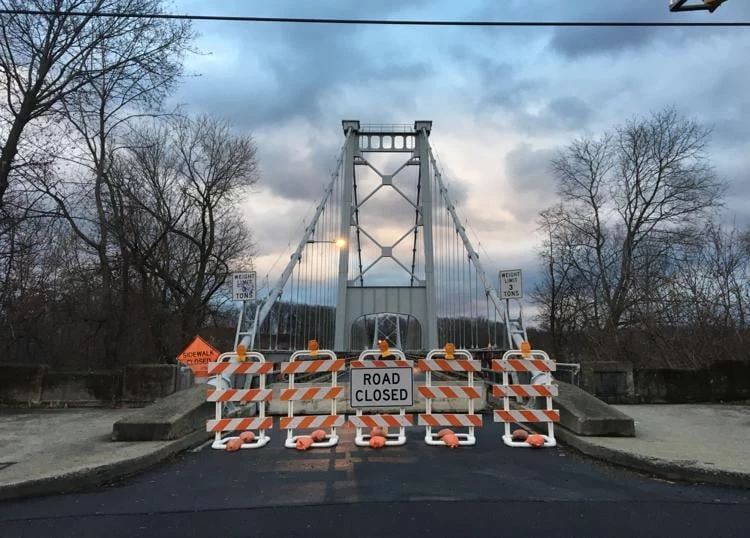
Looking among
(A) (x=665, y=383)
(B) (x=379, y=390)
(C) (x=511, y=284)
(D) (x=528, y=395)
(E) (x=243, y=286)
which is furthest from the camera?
(C) (x=511, y=284)

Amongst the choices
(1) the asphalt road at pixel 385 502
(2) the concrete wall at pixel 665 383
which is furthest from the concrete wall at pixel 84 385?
(2) the concrete wall at pixel 665 383

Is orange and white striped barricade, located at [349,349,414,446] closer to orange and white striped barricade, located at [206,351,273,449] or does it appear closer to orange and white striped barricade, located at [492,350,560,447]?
orange and white striped barricade, located at [206,351,273,449]

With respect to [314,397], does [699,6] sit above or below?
above

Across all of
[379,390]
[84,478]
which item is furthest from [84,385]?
[379,390]

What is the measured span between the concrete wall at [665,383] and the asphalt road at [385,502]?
6.21m

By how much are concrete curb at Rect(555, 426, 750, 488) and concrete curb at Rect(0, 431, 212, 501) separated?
17.1 feet

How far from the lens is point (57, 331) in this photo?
19453 millimetres

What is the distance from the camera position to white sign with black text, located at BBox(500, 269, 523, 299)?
1371 centimetres

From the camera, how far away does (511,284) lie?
1391cm

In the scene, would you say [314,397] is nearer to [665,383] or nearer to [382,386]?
[382,386]

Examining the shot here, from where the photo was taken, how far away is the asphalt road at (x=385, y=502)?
4453 mm

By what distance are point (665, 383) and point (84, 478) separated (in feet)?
38.0

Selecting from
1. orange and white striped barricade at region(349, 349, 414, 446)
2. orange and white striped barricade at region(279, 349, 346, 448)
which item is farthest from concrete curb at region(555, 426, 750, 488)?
orange and white striped barricade at region(279, 349, 346, 448)

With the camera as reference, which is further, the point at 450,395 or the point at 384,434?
the point at 384,434
